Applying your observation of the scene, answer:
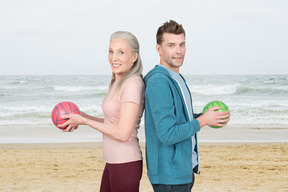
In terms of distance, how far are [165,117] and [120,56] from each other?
0.58 metres

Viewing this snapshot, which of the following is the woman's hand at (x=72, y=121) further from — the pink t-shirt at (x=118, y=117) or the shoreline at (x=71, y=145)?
the shoreline at (x=71, y=145)

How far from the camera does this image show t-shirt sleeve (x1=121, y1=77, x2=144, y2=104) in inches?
A: 97.3

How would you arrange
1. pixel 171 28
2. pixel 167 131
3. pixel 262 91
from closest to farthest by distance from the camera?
pixel 167 131 → pixel 171 28 → pixel 262 91

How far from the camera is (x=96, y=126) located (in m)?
2.52

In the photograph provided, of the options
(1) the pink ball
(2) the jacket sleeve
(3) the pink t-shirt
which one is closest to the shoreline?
(1) the pink ball

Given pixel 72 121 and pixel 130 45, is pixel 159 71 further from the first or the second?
pixel 72 121

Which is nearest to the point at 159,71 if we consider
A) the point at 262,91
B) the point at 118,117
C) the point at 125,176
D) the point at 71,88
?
the point at 118,117

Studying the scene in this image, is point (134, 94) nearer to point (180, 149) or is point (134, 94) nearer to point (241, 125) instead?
point (180, 149)

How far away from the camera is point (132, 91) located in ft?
8.14

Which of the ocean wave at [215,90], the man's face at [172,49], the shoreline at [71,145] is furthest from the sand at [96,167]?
the ocean wave at [215,90]

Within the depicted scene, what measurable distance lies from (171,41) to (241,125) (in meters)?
11.8

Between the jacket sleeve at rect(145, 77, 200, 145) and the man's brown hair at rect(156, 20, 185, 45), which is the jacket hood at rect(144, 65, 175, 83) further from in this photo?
the man's brown hair at rect(156, 20, 185, 45)

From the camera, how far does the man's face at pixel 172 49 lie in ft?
8.33

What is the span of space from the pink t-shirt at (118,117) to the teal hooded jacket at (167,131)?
0.10 metres
